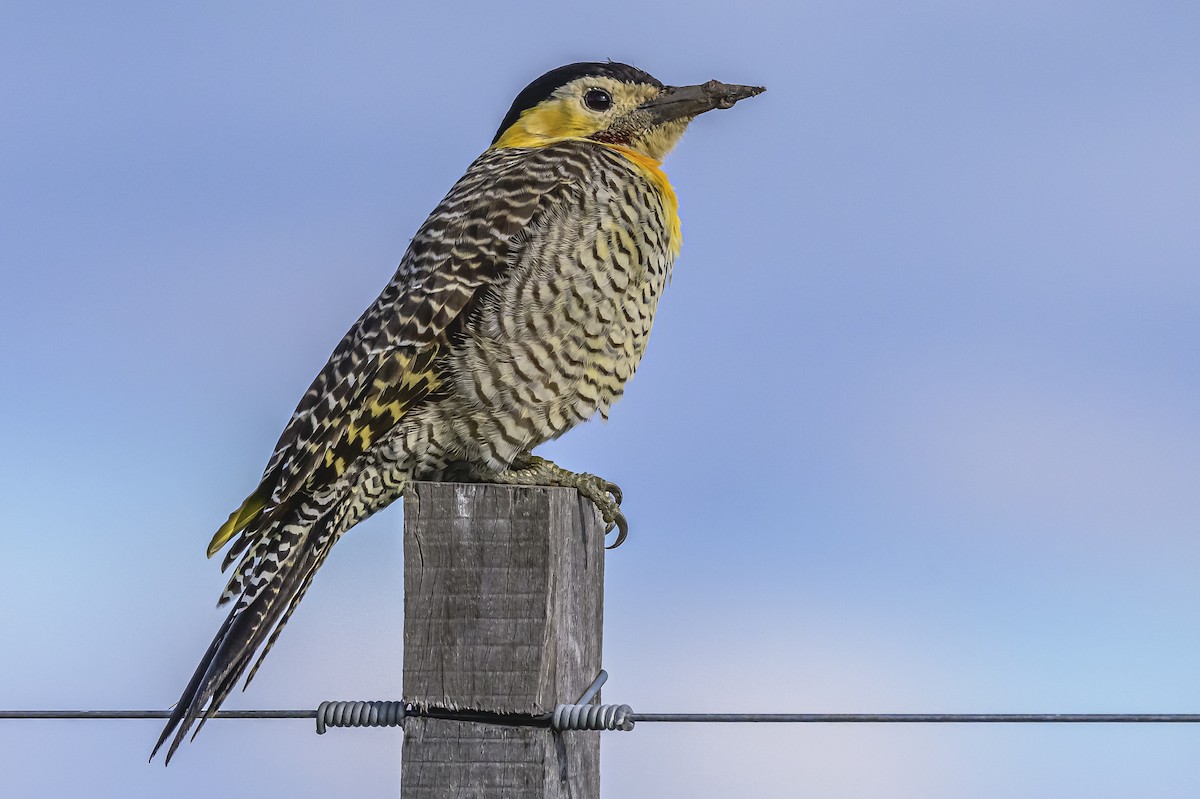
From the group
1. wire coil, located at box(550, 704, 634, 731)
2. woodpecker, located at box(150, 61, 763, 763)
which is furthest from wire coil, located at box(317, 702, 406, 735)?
woodpecker, located at box(150, 61, 763, 763)

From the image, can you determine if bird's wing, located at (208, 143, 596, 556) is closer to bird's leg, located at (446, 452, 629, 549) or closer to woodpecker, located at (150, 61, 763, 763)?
woodpecker, located at (150, 61, 763, 763)

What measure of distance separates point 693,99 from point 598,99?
42 centimetres

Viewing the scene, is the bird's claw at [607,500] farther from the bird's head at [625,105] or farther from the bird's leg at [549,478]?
the bird's head at [625,105]

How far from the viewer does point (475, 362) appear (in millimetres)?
4914

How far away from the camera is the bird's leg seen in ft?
16.1

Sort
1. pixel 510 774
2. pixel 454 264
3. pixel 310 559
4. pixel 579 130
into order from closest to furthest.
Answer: pixel 510 774
pixel 310 559
pixel 454 264
pixel 579 130

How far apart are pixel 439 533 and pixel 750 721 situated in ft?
3.18

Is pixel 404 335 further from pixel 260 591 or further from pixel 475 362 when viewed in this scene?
pixel 260 591

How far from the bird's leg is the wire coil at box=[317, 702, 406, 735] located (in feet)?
5.06

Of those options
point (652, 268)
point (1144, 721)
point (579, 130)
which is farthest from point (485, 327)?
point (1144, 721)

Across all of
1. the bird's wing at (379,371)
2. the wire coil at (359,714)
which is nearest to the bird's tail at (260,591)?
the bird's wing at (379,371)

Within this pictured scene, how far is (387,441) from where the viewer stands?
4.91m

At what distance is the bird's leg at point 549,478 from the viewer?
16.1 feet

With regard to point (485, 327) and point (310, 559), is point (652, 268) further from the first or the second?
point (310, 559)
